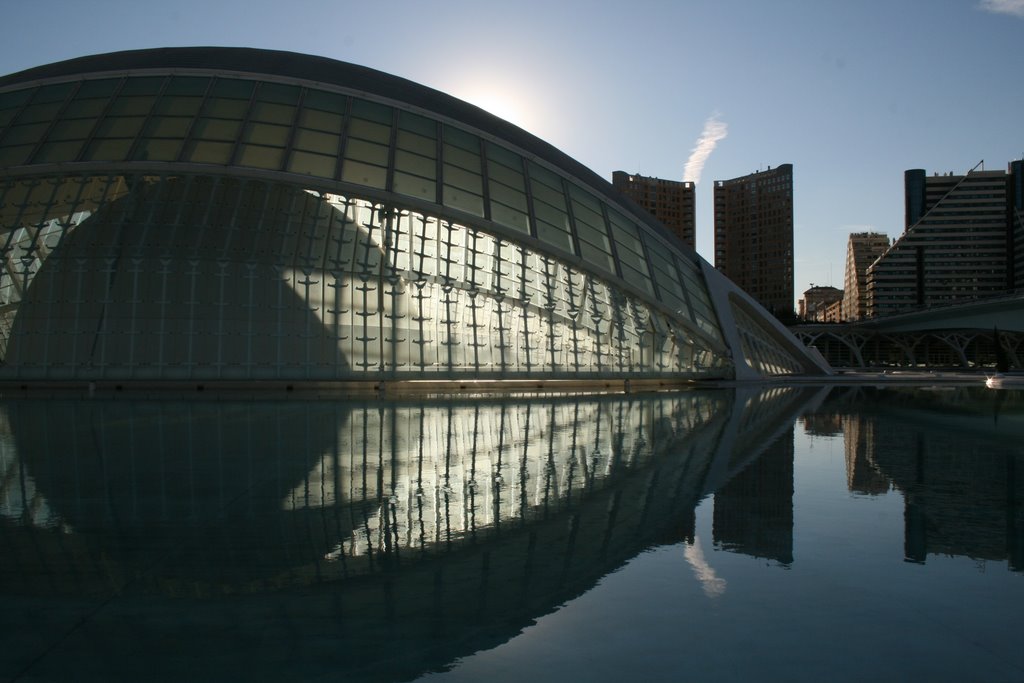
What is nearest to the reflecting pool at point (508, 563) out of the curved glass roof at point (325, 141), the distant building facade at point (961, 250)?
the curved glass roof at point (325, 141)

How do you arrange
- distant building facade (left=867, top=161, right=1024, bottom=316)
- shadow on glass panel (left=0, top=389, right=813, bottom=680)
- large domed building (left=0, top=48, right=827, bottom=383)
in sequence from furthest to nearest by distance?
distant building facade (left=867, top=161, right=1024, bottom=316) < large domed building (left=0, top=48, right=827, bottom=383) < shadow on glass panel (left=0, top=389, right=813, bottom=680)

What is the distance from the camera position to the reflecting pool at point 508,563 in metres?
3.75

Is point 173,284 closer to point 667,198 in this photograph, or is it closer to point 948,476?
point 948,476

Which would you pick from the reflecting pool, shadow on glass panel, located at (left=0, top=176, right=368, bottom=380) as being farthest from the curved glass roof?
the reflecting pool

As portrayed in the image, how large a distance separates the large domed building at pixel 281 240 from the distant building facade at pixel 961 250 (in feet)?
475

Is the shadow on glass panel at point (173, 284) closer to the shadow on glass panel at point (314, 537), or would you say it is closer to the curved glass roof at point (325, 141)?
the curved glass roof at point (325, 141)

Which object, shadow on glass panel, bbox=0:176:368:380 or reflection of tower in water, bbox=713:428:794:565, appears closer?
reflection of tower in water, bbox=713:428:794:565

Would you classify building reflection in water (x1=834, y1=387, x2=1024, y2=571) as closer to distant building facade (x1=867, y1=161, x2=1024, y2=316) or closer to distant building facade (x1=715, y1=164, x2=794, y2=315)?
distant building facade (x1=867, y1=161, x2=1024, y2=316)

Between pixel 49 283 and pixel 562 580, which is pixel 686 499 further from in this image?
pixel 49 283

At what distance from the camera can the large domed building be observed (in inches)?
1053

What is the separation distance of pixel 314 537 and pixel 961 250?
179 metres

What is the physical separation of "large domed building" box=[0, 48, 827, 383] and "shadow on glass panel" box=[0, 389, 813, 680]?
13.9 meters

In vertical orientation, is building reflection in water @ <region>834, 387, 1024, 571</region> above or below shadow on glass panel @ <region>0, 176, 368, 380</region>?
below

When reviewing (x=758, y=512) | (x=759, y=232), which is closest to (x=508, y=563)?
(x=758, y=512)
